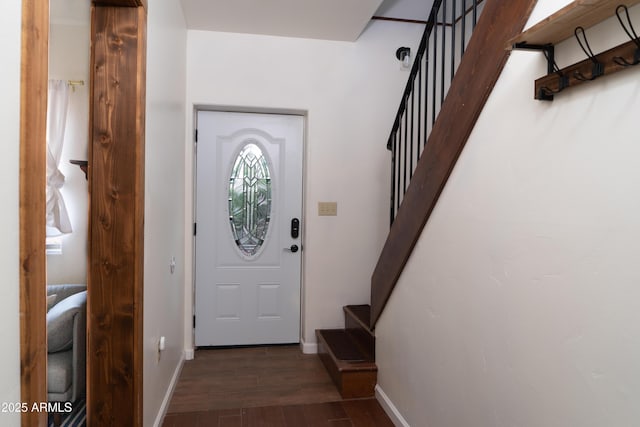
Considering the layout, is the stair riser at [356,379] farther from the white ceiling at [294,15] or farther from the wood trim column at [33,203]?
the white ceiling at [294,15]

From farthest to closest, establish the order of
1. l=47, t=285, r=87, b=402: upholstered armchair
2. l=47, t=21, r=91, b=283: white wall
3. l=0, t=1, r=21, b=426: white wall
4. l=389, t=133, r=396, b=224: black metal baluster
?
l=47, t=21, r=91, b=283: white wall, l=389, t=133, r=396, b=224: black metal baluster, l=47, t=285, r=87, b=402: upholstered armchair, l=0, t=1, r=21, b=426: white wall

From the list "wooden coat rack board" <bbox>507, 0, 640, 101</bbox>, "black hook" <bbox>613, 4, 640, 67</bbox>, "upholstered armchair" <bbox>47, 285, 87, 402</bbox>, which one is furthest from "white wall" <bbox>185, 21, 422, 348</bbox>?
"black hook" <bbox>613, 4, 640, 67</bbox>

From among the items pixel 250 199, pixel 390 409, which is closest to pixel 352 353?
pixel 390 409

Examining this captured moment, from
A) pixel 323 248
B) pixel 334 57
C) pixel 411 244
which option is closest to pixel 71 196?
pixel 323 248

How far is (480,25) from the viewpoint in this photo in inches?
66.5

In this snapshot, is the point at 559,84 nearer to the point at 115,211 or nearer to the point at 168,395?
the point at 115,211

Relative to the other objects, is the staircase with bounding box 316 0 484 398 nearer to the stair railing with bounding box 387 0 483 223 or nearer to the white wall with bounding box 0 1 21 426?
the stair railing with bounding box 387 0 483 223

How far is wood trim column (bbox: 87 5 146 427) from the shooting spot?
176cm

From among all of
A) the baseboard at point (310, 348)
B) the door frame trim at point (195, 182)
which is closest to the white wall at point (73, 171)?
the door frame trim at point (195, 182)

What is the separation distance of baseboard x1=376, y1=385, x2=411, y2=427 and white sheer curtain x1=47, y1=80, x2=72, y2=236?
250 centimetres

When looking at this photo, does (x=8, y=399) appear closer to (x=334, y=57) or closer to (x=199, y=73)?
(x=199, y=73)

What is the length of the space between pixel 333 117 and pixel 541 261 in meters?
2.50

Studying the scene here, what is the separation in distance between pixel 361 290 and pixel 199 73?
89.1 inches

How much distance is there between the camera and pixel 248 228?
365 centimetres
